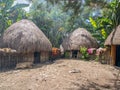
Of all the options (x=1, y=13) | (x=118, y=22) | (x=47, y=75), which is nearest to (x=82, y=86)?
(x=47, y=75)

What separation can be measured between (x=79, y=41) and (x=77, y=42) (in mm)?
194

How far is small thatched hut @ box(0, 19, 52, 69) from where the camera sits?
13.6 metres

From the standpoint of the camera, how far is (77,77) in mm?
9289

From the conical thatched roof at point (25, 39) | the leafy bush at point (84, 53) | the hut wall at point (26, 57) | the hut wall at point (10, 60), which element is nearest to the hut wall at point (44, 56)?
the conical thatched roof at point (25, 39)

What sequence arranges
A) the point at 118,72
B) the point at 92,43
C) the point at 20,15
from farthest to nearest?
the point at 20,15 → the point at 92,43 → the point at 118,72

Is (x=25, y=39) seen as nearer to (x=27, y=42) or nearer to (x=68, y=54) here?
(x=27, y=42)

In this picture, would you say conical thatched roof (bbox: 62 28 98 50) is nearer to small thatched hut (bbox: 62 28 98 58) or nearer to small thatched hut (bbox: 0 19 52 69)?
small thatched hut (bbox: 62 28 98 58)

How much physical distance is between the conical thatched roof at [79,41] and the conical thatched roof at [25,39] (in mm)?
2637

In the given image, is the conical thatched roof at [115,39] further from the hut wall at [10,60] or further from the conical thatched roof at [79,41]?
the hut wall at [10,60]

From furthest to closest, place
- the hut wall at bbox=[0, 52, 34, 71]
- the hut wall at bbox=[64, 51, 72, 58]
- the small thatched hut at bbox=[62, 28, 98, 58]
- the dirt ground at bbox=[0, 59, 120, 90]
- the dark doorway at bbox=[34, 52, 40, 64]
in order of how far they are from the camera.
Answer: the hut wall at bbox=[64, 51, 72, 58] < the small thatched hut at bbox=[62, 28, 98, 58] < the dark doorway at bbox=[34, 52, 40, 64] < the hut wall at bbox=[0, 52, 34, 71] < the dirt ground at bbox=[0, 59, 120, 90]

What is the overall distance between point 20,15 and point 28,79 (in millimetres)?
12917

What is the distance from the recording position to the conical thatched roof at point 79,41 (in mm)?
17016

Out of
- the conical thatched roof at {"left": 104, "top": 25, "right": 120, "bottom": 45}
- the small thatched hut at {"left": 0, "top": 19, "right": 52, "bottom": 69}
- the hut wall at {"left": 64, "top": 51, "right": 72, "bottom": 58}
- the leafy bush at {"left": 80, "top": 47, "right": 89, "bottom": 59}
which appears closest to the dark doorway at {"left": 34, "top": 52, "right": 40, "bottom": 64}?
the small thatched hut at {"left": 0, "top": 19, "right": 52, "bottom": 69}

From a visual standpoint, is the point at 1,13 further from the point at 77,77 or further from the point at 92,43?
the point at 77,77
